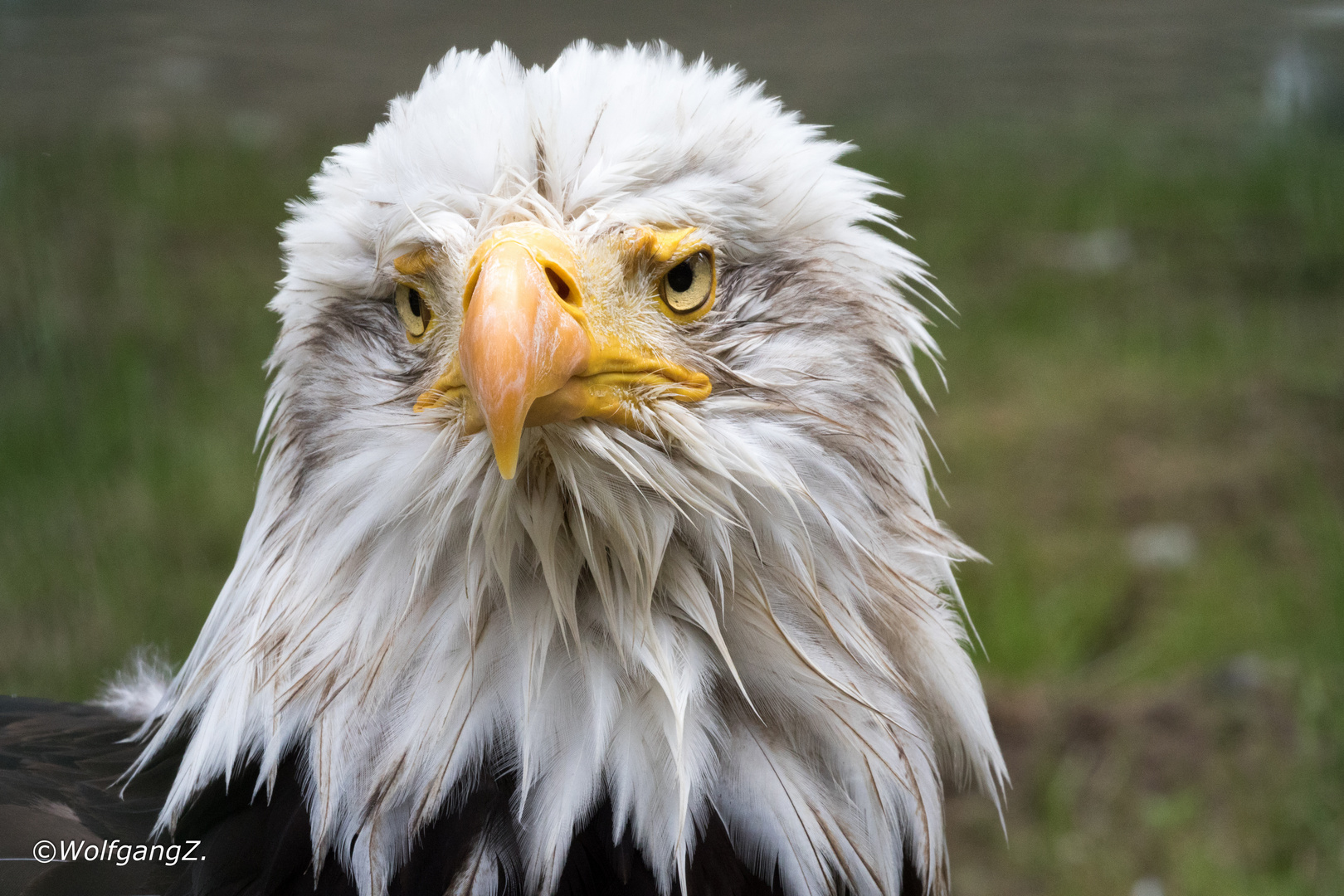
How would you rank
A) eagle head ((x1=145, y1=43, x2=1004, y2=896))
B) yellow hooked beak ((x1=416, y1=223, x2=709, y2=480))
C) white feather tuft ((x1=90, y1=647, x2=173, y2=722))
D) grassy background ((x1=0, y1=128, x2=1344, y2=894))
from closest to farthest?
yellow hooked beak ((x1=416, y1=223, x2=709, y2=480)) → eagle head ((x1=145, y1=43, x2=1004, y2=896)) → white feather tuft ((x1=90, y1=647, x2=173, y2=722)) → grassy background ((x1=0, y1=128, x2=1344, y2=894))

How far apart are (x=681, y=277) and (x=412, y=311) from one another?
0.30 m

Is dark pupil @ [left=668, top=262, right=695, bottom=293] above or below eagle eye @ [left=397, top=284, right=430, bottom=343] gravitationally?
above

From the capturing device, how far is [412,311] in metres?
1.33

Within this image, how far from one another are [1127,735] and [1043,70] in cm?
354

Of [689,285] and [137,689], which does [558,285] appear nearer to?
A: [689,285]

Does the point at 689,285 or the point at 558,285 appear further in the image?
the point at 689,285

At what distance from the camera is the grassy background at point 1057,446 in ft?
8.36

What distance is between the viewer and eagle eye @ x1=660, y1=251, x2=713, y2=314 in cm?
131

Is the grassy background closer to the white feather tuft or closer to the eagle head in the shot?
the white feather tuft

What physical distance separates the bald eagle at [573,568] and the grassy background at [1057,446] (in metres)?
1.33

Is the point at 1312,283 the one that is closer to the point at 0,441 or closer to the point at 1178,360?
the point at 1178,360

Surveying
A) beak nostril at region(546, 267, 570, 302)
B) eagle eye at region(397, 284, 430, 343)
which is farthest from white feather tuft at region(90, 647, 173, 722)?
beak nostril at region(546, 267, 570, 302)

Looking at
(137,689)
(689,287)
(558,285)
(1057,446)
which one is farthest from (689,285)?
(1057,446)

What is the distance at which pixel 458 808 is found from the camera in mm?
1256
